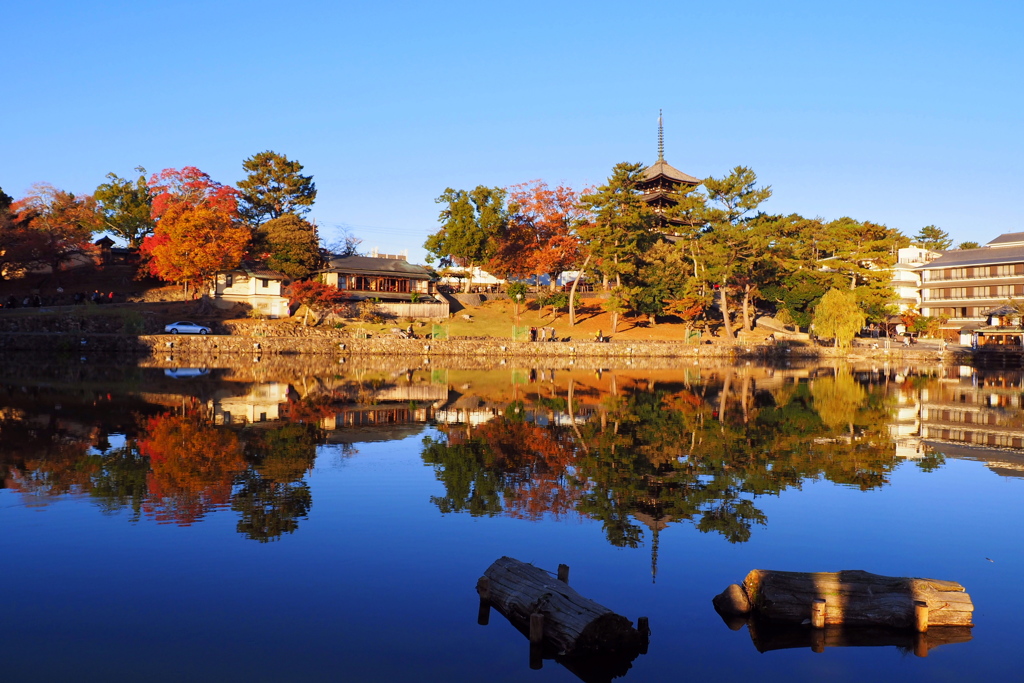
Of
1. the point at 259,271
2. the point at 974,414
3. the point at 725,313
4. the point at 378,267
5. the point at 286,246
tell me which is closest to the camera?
the point at 974,414

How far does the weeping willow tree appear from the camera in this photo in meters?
69.2

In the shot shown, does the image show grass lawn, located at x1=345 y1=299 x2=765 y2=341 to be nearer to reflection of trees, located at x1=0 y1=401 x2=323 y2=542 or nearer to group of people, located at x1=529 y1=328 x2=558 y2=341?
group of people, located at x1=529 y1=328 x2=558 y2=341

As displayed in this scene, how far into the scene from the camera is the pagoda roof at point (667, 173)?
288 feet

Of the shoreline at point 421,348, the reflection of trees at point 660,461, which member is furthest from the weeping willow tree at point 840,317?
the reflection of trees at point 660,461

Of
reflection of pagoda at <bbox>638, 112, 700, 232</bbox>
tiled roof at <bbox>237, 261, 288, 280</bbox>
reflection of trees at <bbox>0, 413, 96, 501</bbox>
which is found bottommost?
reflection of trees at <bbox>0, 413, 96, 501</bbox>

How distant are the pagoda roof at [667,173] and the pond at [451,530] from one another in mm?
62374

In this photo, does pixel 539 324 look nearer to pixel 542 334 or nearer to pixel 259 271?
pixel 542 334

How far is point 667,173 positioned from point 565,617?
85086 millimetres

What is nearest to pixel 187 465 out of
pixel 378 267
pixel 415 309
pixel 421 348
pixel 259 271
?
pixel 421 348

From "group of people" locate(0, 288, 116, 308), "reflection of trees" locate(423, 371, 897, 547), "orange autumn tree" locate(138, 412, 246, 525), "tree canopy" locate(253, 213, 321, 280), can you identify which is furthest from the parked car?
"tree canopy" locate(253, 213, 321, 280)

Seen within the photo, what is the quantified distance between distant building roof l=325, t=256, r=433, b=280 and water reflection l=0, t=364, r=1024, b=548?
36.4 meters

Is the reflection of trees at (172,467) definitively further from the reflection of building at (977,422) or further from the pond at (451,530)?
the reflection of building at (977,422)

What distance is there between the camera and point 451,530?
42.4ft

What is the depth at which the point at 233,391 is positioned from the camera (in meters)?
34.2
